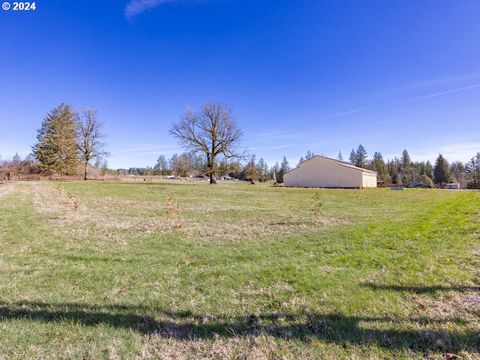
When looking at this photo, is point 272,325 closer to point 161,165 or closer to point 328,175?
point 328,175

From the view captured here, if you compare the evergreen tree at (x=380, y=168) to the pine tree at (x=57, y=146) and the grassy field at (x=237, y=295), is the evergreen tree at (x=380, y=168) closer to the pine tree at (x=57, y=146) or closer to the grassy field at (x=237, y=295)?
the pine tree at (x=57, y=146)

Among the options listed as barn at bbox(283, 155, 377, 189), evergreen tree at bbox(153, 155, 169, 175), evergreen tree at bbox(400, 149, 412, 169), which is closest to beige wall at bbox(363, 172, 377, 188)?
barn at bbox(283, 155, 377, 189)

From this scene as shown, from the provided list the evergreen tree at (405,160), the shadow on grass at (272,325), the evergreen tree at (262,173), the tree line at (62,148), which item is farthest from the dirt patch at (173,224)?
the evergreen tree at (405,160)

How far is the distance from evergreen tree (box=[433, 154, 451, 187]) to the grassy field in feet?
285

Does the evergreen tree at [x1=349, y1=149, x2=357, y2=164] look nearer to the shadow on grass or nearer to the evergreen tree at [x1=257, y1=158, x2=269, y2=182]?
the evergreen tree at [x1=257, y1=158, x2=269, y2=182]

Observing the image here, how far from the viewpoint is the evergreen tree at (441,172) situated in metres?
76.5

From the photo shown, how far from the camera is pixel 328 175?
151ft

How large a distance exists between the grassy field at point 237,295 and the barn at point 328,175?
124ft

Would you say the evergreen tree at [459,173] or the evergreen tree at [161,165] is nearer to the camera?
the evergreen tree at [459,173]

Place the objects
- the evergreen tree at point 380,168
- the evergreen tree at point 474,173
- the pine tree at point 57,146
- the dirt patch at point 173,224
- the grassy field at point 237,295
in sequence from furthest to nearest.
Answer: the evergreen tree at point 380,168, the evergreen tree at point 474,173, the pine tree at point 57,146, the dirt patch at point 173,224, the grassy field at point 237,295

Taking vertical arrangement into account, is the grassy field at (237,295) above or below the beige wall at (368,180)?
below

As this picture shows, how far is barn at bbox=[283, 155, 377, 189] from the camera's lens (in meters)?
43.7

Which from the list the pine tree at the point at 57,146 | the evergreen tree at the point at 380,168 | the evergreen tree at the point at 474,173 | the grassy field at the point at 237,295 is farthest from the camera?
the evergreen tree at the point at 380,168

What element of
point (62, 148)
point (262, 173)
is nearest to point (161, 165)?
point (262, 173)
